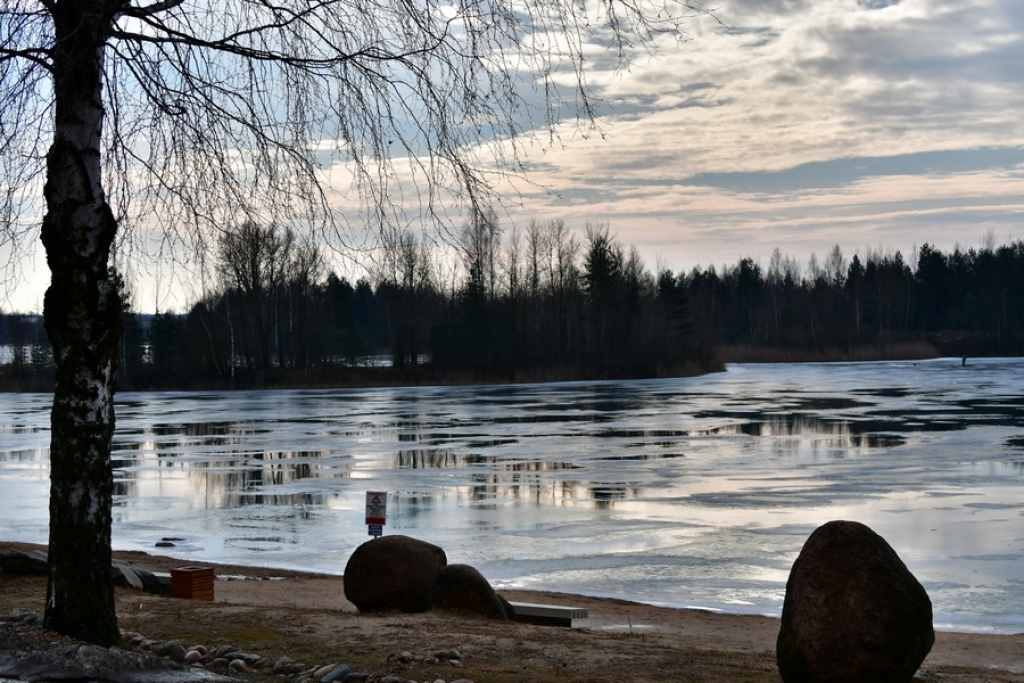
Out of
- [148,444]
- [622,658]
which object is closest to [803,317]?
[148,444]

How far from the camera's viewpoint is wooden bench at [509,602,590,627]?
10.3 metres

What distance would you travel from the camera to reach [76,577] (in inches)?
257

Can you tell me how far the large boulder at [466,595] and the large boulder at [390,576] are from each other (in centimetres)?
15

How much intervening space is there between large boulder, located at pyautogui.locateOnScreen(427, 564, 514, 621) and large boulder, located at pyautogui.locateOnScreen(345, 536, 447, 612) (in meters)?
0.15

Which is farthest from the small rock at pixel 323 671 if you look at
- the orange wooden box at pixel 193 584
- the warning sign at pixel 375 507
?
the warning sign at pixel 375 507

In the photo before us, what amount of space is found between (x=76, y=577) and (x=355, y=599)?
4367mm

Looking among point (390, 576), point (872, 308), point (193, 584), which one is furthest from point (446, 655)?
point (872, 308)

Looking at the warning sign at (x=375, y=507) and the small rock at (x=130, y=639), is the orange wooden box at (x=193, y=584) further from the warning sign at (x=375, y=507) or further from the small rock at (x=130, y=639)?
the small rock at (x=130, y=639)

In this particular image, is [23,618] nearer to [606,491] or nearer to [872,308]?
[606,491]

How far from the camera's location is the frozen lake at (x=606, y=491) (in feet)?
44.7

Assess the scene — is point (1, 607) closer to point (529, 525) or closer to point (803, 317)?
point (529, 525)

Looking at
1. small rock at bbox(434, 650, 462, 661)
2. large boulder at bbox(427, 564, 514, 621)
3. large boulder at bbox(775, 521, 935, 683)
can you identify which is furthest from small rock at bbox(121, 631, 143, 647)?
large boulder at bbox(775, 521, 935, 683)

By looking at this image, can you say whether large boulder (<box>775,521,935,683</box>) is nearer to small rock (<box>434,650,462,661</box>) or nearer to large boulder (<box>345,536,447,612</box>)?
small rock (<box>434,650,462,661</box>)

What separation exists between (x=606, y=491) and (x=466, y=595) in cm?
977
